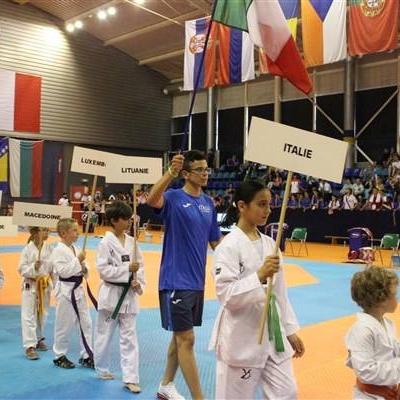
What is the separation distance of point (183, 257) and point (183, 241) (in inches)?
4.7

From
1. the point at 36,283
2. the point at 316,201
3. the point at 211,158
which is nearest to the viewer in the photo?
the point at 36,283

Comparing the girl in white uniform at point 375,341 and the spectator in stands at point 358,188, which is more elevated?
the spectator in stands at point 358,188

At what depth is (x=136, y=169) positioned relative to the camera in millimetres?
4734

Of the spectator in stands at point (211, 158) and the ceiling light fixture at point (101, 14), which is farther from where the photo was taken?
the spectator in stands at point (211, 158)

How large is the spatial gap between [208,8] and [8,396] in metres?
21.3

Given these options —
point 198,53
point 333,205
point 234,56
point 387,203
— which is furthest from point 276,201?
point 198,53

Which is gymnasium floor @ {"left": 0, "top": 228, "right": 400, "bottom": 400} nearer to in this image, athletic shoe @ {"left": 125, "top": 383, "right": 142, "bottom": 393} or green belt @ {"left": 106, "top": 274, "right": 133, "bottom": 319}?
athletic shoe @ {"left": 125, "top": 383, "right": 142, "bottom": 393}

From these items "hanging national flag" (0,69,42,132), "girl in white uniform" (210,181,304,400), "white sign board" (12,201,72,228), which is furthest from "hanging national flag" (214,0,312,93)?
"hanging national flag" (0,69,42,132)

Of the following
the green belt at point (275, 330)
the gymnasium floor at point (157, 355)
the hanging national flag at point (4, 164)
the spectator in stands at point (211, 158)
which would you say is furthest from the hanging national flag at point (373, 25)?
the hanging national flag at point (4, 164)

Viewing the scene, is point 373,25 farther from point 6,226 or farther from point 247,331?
point 247,331

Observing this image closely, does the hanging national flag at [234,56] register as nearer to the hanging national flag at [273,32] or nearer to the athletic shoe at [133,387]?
the hanging national flag at [273,32]

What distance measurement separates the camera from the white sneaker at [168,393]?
3.97 meters

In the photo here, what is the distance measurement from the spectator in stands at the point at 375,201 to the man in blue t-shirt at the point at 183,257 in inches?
580

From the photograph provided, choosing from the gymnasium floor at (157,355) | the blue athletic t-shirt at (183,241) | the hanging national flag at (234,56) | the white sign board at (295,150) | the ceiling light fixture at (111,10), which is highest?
the ceiling light fixture at (111,10)
